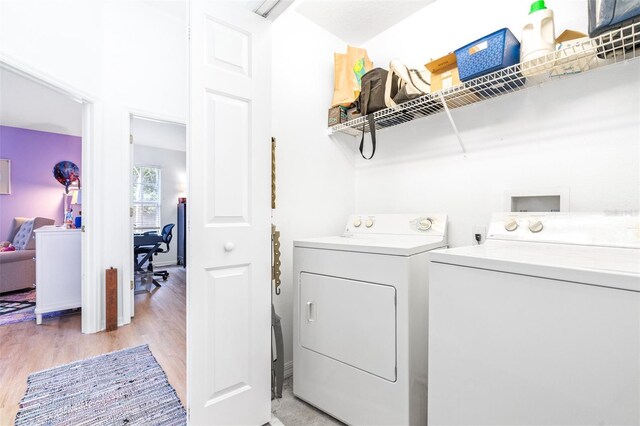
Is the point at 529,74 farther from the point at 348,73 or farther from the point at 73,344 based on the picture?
the point at 73,344

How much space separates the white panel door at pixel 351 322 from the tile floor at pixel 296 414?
341 mm

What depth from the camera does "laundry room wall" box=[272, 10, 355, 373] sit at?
1930 mm

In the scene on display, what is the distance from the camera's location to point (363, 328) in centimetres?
136

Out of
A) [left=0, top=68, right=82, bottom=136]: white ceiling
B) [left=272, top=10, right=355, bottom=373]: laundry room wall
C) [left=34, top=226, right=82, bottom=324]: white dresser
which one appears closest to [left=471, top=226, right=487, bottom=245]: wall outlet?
[left=272, top=10, right=355, bottom=373]: laundry room wall

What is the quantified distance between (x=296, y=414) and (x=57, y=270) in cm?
298

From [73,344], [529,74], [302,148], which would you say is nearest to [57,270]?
[73,344]

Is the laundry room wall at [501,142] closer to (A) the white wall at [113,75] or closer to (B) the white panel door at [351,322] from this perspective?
(B) the white panel door at [351,322]

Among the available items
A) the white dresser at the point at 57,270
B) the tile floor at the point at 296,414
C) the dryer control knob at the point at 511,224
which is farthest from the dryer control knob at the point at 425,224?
the white dresser at the point at 57,270

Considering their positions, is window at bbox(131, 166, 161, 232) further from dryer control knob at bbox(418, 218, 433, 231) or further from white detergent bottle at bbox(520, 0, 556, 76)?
white detergent bottle at bbox(520, 0, 556, 76)

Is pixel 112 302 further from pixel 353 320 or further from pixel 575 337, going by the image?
pixel 575 337

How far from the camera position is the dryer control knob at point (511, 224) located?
4.48 ft

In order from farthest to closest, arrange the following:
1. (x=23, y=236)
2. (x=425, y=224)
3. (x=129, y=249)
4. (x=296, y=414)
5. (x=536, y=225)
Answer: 1. (x=23, y=236)
2. (x=129, y=249)
3. (x=425, y=224)
4. (x=296, y=414)
5. (x=536, y=225)

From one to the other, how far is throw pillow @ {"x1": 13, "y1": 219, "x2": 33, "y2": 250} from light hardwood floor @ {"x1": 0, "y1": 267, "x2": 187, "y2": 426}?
2247 millimetres

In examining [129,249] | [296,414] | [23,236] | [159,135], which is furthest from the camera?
[159,135]
